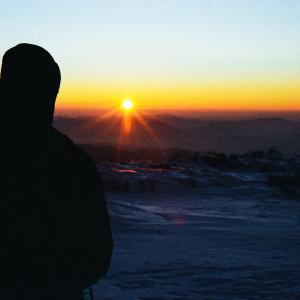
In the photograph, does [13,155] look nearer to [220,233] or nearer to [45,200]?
[45,200]

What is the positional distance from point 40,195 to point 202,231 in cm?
572

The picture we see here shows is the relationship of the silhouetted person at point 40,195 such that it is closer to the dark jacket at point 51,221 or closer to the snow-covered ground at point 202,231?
the dark jacket at point 51,221

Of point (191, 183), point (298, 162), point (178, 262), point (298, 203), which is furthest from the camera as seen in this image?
point (298, 162)

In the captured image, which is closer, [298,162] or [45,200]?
[45,200]

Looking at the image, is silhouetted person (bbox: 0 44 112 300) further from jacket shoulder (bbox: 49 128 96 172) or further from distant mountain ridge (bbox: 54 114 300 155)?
distant mountain ridge (bbox: 54 114 300 155)

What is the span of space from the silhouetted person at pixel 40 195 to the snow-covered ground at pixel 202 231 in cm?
301

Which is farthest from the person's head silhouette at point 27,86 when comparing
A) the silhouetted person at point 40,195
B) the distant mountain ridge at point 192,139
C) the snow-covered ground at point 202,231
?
the distant mountain ridge at point 192,139

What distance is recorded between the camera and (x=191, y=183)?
11742mm

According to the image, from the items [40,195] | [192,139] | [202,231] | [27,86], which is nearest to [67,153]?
[40,195]

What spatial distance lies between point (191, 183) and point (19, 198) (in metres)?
9.59

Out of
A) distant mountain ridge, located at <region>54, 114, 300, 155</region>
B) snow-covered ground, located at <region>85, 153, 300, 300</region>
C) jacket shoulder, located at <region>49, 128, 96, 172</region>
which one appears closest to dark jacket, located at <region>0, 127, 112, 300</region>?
jacket shoulder, located at <region>49, 128, 96, 172</region>

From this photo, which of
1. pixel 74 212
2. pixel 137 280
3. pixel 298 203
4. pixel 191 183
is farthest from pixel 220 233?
pixel 74 212

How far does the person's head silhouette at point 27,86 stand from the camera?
223 cm

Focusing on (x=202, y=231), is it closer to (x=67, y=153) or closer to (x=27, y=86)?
(x=67, y=153)
